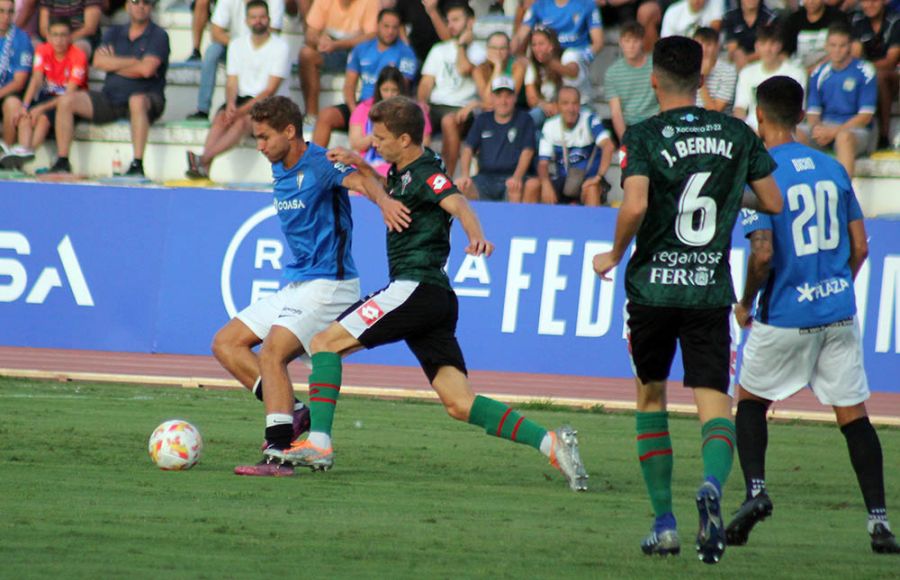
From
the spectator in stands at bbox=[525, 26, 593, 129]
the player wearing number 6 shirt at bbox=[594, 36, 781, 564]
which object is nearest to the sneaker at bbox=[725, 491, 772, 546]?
the player wearing number 6 shirt at bbox=[594, 36, 781, 564]

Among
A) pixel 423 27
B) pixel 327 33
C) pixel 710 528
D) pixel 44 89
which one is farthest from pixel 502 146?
pixel 710 528

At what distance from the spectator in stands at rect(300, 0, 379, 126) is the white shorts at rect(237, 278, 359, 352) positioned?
31.8 feet

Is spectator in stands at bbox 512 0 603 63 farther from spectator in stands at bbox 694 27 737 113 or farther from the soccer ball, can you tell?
the soccer ball

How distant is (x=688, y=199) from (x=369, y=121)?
10490 mm

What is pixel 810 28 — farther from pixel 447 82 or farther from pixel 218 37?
pixel 218 37

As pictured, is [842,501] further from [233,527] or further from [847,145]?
[847,145]

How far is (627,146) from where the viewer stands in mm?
5875

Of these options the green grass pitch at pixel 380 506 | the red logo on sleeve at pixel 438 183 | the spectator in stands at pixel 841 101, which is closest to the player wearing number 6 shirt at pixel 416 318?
the red logo on sleeve at pixel 438 183

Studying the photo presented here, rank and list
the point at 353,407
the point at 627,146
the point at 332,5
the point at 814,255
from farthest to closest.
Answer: the point at 332,5 → the point at 353,407 → the point at 814,255 → the point at 627,146

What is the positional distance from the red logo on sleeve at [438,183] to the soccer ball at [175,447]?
194 centimetres

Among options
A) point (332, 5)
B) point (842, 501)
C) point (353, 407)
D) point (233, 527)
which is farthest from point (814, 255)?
point (332, 5)

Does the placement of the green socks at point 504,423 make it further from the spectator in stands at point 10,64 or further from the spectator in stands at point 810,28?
the spectator in stands at point 10,64

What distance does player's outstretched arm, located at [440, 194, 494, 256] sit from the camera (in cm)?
745

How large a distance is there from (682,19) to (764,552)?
11770 millimetres
